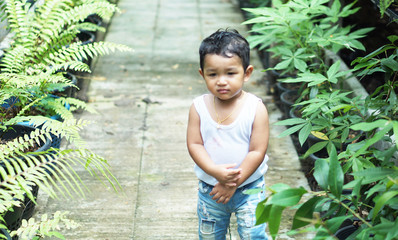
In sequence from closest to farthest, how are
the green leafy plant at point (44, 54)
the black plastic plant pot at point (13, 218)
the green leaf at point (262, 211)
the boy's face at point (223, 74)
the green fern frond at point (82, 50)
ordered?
the green leaf at point (262, 211) → the boy's face at point (223, 74) → the black plastic plant pot at point (13, 218) → the green leafy plant at point (44, 54) → the green fern frond at point (82, 50)

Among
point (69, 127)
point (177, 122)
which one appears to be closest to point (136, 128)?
point (177, 122)

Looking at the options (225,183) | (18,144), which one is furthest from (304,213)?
(18,144)

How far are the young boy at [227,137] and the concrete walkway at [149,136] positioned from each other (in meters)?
0.99

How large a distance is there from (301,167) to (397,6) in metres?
1.58

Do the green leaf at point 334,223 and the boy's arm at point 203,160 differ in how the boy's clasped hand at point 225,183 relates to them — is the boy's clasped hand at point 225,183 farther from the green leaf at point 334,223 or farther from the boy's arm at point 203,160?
the green leaf at point 334,223

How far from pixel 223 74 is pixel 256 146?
0.41m

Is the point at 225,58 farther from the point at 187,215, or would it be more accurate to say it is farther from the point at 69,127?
the point at 187,215

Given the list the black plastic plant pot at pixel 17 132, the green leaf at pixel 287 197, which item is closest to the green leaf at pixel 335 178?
the green leaf at pixel 287 197

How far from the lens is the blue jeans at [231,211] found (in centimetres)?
282

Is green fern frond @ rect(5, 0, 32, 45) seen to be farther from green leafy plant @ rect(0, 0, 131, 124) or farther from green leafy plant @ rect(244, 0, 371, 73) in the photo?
green leafy plant @ rect(244, 0, 371, 73)

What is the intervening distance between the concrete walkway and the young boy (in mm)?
995

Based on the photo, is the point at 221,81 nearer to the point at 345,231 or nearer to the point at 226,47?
the point at 226,47

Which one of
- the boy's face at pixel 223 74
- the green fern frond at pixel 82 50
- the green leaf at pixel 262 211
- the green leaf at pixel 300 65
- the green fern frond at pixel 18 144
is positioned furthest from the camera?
the green fern frond at pixel 82 50

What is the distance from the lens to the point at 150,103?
5934mm
